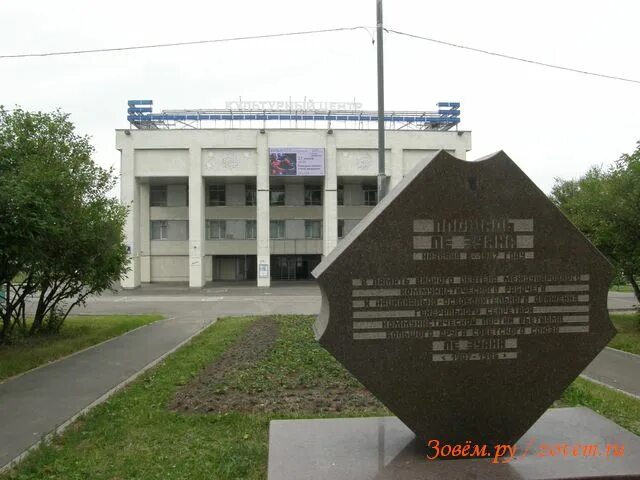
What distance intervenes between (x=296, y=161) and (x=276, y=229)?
6.86 metres

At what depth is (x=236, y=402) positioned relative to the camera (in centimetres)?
670

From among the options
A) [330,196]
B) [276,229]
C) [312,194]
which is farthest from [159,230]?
[330,196]

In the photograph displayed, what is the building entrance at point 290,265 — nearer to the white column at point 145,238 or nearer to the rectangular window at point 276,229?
the rectangular window at point 276,229

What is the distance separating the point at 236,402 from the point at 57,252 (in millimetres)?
8206

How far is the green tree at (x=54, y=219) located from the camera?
10320 mm

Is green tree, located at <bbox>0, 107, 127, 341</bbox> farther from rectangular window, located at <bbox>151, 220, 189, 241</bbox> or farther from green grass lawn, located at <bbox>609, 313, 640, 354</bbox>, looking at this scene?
rectangular window, located at <bbox>151, 220, 189, 241</bbox>

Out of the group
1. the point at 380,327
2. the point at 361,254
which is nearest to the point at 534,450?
the point at 380,327

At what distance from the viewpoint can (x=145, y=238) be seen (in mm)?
40031

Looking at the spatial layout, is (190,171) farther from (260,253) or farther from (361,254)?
(361,254)

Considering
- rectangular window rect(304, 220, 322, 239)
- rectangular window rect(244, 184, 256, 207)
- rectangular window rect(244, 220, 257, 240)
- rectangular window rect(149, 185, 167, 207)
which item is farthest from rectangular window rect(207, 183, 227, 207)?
rectangular window rect(304, 220, 322, 239)

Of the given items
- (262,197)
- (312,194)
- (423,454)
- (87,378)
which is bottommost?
(87,378)

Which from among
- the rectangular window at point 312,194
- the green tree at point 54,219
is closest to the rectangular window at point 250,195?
the rectangular window at point 312,194

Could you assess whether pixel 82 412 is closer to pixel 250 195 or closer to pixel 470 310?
pixel 470 310

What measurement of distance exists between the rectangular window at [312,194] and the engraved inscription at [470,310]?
37.6 meters
